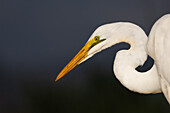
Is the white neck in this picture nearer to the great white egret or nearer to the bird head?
the great white egret

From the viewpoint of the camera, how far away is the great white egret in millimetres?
1663

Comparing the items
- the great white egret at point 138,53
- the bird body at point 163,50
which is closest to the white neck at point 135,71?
the great white egret at point 138,53

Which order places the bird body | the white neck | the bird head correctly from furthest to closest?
the bird head → the white neck → the bird body

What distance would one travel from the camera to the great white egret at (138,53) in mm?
1663

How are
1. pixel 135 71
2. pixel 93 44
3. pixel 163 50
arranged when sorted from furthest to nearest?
pixel 93 44 → pixel 135 71 → pixel 163 50

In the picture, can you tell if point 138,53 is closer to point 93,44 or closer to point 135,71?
point 135,71

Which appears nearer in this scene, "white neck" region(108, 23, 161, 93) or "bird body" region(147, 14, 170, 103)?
"bird body" region(147, 14, 170, 103)

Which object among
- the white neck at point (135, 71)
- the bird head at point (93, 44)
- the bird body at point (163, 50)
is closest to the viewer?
the bird body at point (163, 50)

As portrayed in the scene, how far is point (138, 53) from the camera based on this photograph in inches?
71.9

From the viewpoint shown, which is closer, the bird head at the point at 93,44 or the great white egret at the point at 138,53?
the great white egret at the point at 138,53

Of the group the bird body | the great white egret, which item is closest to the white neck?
the great white egret

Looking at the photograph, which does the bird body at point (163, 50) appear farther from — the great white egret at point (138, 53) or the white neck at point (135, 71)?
the white neck at point (135, 71)

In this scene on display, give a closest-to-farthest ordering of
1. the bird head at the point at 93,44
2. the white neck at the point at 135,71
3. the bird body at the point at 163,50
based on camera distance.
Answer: the bird body at the point at 163,50
the white neck at the point at 135,71
the bird head at the point at 93,44

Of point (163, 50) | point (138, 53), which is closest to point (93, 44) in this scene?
point (138, 53)
